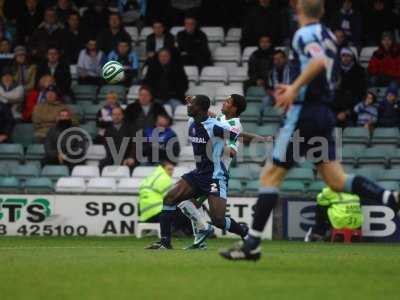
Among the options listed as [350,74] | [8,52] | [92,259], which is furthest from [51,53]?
[92,259]

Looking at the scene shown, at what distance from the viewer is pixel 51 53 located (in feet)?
77.6

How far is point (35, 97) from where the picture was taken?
77.3 ft

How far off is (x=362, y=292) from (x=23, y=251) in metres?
6.22

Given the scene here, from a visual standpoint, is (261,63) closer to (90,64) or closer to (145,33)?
(145,33)

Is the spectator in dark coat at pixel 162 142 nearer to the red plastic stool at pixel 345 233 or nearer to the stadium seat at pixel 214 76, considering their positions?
the stadium seat at pixel 214 76

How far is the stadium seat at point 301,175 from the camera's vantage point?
70.5 feet

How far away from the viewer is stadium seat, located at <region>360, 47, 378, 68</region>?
2434 cm

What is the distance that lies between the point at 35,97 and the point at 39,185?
2433 mm

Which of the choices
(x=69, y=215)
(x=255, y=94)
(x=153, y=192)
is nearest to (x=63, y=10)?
(x=255, y=94)

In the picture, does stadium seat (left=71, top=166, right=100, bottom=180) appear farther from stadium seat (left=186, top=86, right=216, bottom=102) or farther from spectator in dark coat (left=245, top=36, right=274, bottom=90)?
spectator in dark coat (left=245, top=36, right=274, bottom=90)

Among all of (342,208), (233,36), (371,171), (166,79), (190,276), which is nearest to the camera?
(190,276)

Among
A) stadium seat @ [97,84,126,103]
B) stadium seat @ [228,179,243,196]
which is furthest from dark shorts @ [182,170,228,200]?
stadium seat @ [97,84,126,103]

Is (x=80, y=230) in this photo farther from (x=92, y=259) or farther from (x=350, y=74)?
(x=92, y=259)

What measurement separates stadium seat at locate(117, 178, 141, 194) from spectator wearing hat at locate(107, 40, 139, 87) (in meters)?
2.96
